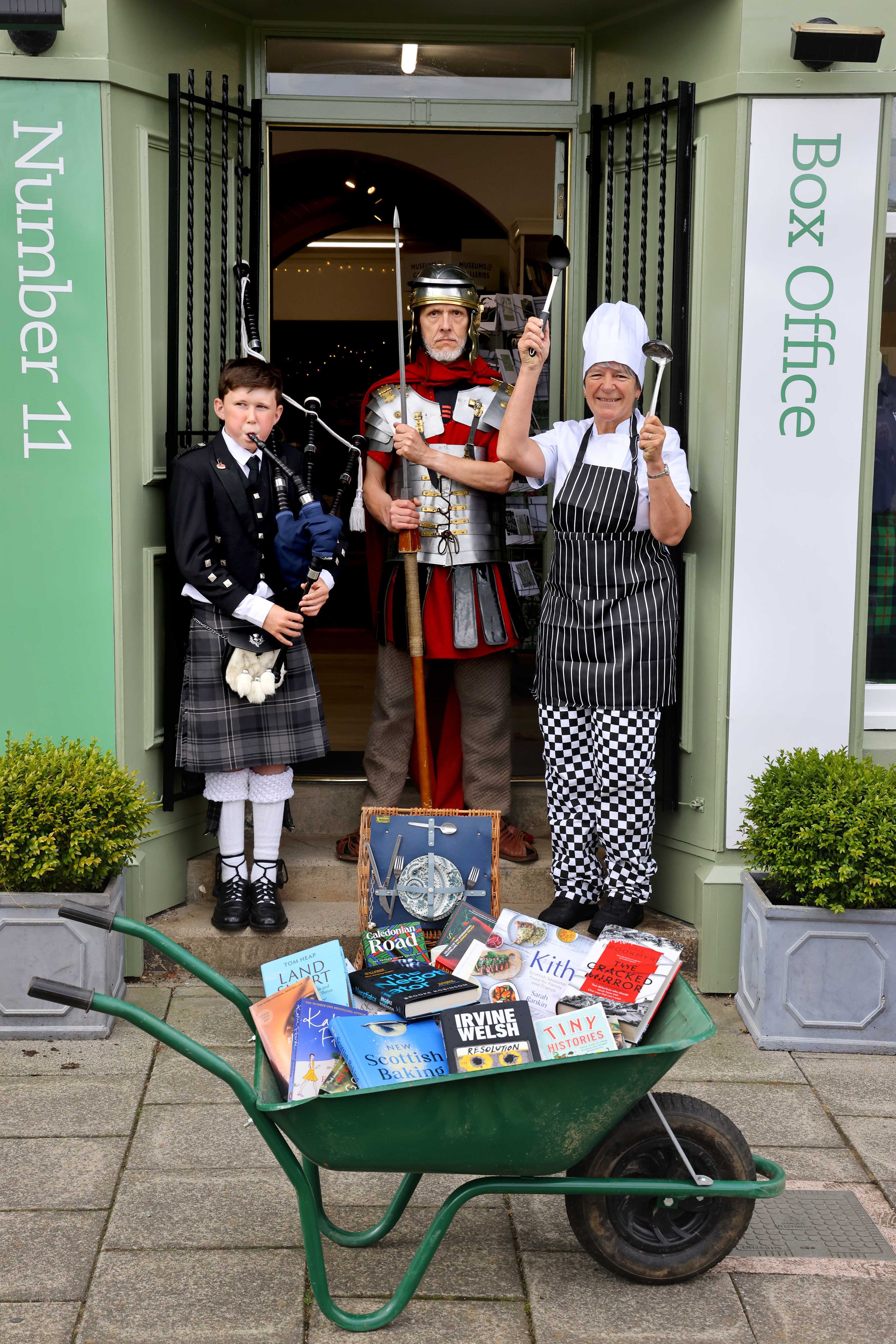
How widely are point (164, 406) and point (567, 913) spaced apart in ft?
7.24

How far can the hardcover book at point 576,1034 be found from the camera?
261cm

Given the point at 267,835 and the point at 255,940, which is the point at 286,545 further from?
the point at 255,940

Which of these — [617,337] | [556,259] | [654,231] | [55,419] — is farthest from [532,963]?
[654,231]

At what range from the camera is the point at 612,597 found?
4.22 meters

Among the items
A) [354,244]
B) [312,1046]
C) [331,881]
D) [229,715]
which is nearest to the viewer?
[312,1046]

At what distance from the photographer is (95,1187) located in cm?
314

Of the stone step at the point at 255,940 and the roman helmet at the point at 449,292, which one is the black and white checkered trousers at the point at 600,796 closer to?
the stone step at the point at 255,940

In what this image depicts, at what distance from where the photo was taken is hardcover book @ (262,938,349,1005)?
9.29 feet

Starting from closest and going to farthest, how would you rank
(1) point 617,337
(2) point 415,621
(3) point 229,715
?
1. (1) point 617,337
2. (3) point 229,715
3. (2) point 415,621

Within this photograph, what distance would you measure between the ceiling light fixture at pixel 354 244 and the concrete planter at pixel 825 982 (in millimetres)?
6564

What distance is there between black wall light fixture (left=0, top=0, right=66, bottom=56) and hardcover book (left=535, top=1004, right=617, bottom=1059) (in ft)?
10.7

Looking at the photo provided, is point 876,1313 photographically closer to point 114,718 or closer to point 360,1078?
point 360,1078

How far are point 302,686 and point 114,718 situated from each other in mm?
636

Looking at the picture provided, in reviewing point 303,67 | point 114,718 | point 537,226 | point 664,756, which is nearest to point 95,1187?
point 114,718
